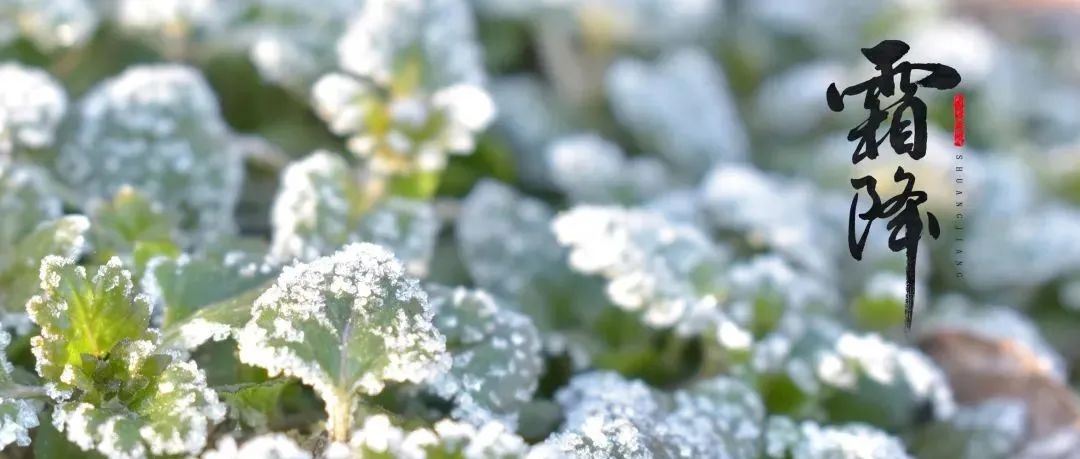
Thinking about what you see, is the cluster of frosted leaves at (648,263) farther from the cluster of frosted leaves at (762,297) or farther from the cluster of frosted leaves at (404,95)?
the cluster of frosted leaves at (404,95)

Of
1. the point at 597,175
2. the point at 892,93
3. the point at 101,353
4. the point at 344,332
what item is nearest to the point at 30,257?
the point at 101,353

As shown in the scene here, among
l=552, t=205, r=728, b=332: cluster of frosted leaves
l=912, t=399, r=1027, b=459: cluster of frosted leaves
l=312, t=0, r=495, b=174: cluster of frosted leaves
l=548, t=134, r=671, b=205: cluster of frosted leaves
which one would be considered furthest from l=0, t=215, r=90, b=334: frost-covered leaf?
l=912, t=399, r=1027, b=459: cluster of frosted leaves

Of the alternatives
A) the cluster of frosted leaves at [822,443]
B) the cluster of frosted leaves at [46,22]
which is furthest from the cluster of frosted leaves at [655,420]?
the cluster of frosted leaves at [46,22]

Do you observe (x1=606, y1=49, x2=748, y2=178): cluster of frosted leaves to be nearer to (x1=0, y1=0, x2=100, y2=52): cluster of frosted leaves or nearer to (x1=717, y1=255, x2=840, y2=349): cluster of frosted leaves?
(x1=717, y1=255, x2=840, y2=349): cluster of frosted leaves

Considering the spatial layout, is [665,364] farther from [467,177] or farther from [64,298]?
[64,298]

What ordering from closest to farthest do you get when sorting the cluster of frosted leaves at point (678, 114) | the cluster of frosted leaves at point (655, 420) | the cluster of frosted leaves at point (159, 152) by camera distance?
the cluster of frosted leaves at point (655, 420), the cluster of frosted leaves at point (159, 152), the cluster of frosted leaves at point (678, 114)
